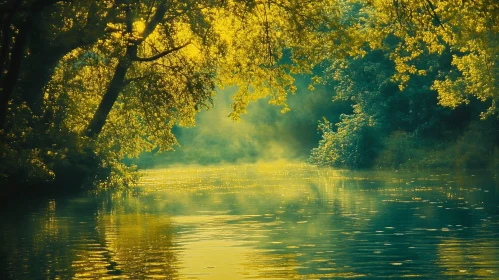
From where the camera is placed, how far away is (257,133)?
105 metres

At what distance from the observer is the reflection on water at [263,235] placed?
733 inches

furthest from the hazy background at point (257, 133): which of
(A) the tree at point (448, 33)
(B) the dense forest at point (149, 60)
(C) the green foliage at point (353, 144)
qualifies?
(B) the dense forest at point (149, 60)

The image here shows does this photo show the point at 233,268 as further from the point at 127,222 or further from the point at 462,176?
the point at 462,176

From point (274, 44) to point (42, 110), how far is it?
8.55m

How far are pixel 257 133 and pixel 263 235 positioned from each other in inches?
3135

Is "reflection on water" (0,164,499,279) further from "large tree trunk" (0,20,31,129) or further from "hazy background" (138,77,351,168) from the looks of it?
"hazy background" (138,77,351,168)

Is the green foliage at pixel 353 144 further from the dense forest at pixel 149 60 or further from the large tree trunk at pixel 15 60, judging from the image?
the large tree trunk at pixel 15 60

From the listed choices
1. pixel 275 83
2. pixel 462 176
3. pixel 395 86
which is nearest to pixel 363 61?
pixel 395 86

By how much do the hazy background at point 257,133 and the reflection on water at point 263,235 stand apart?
157 feet

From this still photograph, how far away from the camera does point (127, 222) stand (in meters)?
30.1

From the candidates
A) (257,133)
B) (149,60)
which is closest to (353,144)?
(149,60)

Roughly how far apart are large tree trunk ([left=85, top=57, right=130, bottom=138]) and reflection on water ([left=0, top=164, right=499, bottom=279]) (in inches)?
109

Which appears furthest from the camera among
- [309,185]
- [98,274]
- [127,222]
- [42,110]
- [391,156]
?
[391,156]

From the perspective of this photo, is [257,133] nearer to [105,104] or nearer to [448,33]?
[105,104]
